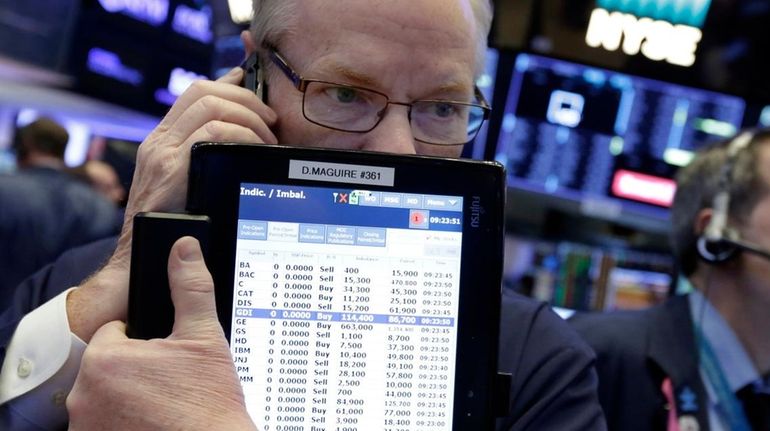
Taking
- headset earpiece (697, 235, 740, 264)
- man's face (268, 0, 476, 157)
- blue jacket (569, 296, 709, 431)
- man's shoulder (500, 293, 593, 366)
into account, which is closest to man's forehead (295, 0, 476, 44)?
man's face (268, 0, 476, 157)

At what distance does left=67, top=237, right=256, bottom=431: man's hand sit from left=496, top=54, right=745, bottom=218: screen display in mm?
2244

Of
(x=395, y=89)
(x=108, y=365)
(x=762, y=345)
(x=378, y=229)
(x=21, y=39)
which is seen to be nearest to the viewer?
(x=108, y=365)

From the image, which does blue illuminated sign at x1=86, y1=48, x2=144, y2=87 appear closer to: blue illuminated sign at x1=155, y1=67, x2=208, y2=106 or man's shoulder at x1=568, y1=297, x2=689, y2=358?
blue illuminated sign at x1=155, y1=67, x2=208, y2=106

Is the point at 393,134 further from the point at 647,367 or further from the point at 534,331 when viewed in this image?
the point at 647,367

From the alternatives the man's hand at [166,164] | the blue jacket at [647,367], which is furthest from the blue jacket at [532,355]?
the blue jacket at [647,367]

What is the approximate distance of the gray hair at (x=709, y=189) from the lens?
1972 millimetres

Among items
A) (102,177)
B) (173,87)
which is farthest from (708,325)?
(102,177)

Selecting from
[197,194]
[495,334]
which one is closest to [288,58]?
[197,194]

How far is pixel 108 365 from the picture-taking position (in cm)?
71

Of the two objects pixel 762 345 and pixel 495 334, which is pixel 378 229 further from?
pixel 762 345

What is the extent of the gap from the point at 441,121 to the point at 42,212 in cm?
223

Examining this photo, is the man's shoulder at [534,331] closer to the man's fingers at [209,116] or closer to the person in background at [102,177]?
the man's fingers at [209,116]

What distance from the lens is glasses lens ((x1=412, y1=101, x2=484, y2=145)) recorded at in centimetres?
102

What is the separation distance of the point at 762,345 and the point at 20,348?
1.53 m
